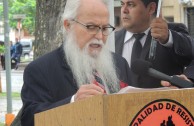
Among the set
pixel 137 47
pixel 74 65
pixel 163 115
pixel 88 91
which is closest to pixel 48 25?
pixel 137 47

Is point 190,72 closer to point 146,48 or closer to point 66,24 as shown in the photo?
point 146,48

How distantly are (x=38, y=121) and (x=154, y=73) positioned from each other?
613mm

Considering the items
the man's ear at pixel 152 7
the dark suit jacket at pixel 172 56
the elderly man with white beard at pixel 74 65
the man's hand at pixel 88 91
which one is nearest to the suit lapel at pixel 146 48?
the dark suit jacket at pixel 172 56

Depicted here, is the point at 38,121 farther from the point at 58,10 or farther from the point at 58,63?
the point at 58,10

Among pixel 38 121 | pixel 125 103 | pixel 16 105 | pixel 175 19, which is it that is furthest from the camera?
pixel 175 19

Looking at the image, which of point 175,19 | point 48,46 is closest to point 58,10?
point 48,46

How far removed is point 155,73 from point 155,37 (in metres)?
1.31

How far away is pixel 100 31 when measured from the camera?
344cm

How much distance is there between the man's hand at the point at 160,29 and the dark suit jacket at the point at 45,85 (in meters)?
1.04

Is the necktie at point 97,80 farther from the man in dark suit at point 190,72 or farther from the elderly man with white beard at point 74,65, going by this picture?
the man in dark suit at point 190,72

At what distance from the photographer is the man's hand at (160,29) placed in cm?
437

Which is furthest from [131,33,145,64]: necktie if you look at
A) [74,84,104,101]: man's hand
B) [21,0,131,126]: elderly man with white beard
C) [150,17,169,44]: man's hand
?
[74,84,104,101]: man's hand

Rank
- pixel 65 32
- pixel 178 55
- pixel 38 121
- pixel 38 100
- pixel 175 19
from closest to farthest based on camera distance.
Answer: pixel 38 121, pixel 38 100, pixel 65 32, pixel 178 55, pixel 175 19

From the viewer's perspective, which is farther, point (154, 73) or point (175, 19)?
point (175, 19)
